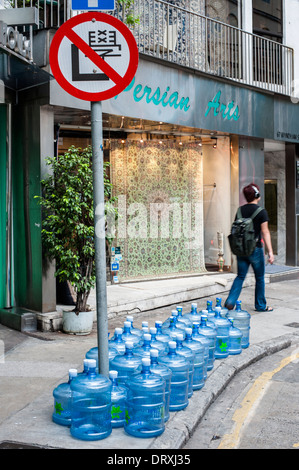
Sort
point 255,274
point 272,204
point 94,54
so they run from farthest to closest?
point 272,204
point 255,274
point 94,54

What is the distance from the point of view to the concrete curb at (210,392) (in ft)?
13.5

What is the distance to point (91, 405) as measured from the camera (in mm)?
4051

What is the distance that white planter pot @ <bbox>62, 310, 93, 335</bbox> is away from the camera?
753 centimetres

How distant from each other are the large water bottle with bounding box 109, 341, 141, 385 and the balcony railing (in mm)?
5585

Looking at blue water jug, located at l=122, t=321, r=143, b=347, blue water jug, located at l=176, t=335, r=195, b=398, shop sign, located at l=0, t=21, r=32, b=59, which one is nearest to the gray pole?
blue water jug, located at l=176, t=335, r=195, b=398

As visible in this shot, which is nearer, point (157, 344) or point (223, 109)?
point (157, 344)

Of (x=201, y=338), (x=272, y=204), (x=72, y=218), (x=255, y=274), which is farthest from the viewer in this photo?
(x=272, y=204)

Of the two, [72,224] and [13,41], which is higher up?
[13,41]

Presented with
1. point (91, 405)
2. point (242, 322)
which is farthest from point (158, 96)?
point (91, 405)

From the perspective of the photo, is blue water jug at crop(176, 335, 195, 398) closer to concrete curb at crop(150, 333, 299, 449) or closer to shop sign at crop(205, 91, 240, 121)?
concrete curb at crop(150, 333, 299, 449)

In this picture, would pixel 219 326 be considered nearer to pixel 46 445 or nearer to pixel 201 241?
pixel 46 445

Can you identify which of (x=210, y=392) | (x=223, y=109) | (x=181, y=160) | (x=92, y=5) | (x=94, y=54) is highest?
(x=223, y=109)

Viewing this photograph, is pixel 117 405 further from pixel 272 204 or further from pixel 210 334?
pixel 272 204

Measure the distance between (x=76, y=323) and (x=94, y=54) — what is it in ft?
14.0
